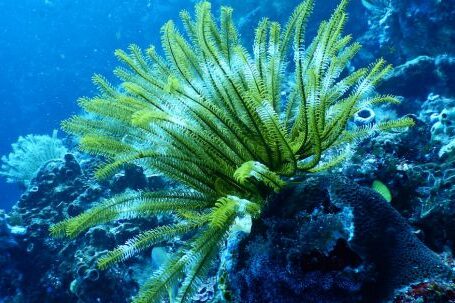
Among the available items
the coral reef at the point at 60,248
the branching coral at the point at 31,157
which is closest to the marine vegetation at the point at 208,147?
the coral reef at the point at 60,248

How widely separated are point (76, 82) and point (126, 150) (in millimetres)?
31982

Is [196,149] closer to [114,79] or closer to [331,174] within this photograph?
[331,174]

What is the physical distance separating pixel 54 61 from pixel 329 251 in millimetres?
36541

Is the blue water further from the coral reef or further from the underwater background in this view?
the coral reef

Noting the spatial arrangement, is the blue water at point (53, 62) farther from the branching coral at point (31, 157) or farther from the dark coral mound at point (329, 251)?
the dark coral mound at point (329, 251)

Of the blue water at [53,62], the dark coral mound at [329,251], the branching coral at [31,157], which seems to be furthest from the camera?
the blue water at [53,62]

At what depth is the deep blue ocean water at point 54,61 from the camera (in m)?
31.2

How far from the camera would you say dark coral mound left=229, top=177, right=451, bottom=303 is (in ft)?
7.38

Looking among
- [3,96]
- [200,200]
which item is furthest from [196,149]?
[3,96]

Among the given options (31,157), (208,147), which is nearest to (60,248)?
(208,147)

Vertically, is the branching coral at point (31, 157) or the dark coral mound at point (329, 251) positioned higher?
the branching coral at point (31, 157)

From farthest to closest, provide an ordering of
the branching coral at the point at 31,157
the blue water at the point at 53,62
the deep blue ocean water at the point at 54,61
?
the blue water at the point at 53,62, the deep blue ocean water at the point at 54,61, the branching coral at the point at 31,157

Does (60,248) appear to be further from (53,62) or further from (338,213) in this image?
(53,62)

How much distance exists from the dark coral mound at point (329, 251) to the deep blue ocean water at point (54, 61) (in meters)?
28.6
